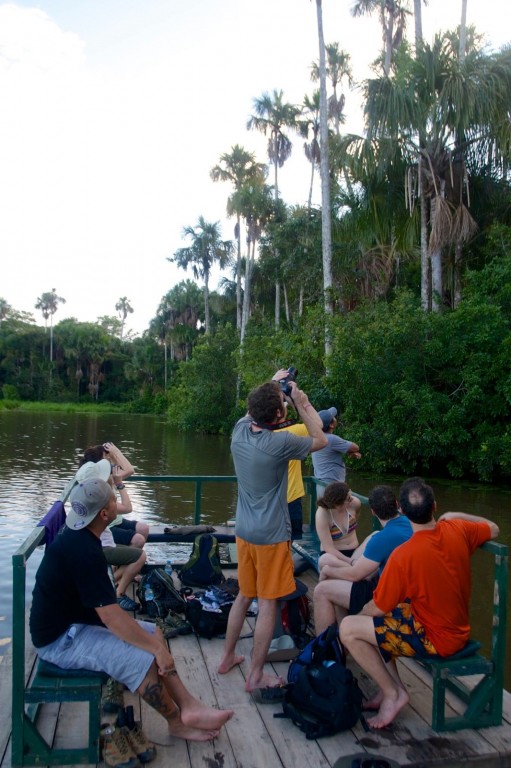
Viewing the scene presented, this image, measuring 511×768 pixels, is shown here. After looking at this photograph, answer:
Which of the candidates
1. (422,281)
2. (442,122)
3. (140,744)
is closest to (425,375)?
(422,281)

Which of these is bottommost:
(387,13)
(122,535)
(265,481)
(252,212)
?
(122,535)

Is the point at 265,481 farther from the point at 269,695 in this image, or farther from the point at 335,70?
the point at 335,70

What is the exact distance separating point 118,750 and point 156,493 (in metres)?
12.1

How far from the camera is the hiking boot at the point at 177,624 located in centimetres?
448

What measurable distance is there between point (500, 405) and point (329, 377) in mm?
4974

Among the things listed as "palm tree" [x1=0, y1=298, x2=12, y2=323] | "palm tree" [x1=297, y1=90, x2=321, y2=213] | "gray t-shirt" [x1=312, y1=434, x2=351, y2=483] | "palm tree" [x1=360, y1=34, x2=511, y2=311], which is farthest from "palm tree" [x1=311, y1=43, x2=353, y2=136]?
"palm tree" [x1=0, y1=298, x2=12, y2=323]

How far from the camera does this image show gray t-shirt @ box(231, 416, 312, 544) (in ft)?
12.2

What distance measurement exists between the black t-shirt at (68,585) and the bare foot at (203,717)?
0.68m

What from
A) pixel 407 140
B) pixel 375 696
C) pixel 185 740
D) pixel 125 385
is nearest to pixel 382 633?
pixel 375 696

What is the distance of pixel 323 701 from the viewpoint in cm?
327

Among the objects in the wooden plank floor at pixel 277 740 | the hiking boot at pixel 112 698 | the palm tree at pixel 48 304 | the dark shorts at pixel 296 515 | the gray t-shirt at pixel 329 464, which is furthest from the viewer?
the palm tree at pixel 48 304

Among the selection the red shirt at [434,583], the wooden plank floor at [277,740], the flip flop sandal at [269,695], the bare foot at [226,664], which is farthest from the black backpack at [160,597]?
the red shirt at [434,583]

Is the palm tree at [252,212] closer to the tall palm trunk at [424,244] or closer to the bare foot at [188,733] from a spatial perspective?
the tall palm trunk at [424,244]

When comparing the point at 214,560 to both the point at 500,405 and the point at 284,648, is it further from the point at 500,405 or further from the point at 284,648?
the point at 500,405
